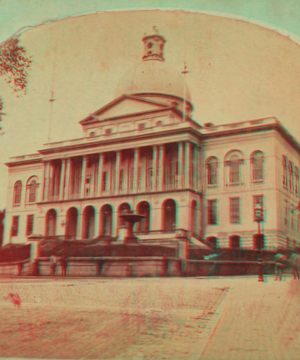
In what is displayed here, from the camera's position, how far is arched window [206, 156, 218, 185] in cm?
748

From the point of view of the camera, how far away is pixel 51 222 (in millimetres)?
7984

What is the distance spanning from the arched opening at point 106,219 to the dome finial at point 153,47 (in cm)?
275

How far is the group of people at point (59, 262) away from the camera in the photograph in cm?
783

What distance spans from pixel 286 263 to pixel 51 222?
4185mm

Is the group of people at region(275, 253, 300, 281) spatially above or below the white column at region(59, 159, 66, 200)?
below

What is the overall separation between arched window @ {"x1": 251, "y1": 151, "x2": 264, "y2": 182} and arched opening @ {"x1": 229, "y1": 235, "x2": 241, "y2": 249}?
1.00m

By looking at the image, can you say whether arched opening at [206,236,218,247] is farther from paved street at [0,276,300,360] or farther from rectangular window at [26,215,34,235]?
rectangular window at [26,215,34,235]

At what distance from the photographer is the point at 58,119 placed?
27.5 feet

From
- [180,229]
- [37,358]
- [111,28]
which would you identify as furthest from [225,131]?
[37,358]

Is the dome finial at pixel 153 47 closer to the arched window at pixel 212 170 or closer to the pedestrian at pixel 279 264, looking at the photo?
the arched window at pixel 212 170

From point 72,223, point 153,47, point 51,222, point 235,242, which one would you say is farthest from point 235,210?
point 51,222

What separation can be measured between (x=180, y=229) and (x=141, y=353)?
2.77 metres

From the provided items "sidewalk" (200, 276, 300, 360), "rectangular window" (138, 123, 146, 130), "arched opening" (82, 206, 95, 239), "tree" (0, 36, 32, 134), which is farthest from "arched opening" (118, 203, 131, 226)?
"tree" (0, 36, 32, 134)

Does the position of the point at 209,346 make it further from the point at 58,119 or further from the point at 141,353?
the point at 58,119
